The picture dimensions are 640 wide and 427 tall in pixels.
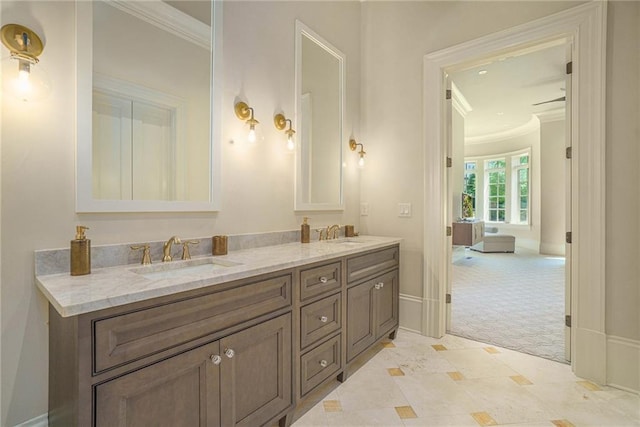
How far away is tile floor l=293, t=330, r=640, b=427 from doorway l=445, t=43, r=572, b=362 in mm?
386

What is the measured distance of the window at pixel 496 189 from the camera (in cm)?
914

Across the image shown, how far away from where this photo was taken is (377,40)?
315 cm

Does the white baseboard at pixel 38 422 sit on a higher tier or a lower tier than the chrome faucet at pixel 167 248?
lower

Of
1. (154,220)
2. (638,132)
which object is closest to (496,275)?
(638,132)

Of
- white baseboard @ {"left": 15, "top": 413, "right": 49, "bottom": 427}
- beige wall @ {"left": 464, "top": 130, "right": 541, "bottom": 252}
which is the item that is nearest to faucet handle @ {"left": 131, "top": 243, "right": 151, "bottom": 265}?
white baseboard @ {"left": 15, "top": 413, "right": 49, "bottom": 427}

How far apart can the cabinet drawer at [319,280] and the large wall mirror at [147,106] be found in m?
0.72

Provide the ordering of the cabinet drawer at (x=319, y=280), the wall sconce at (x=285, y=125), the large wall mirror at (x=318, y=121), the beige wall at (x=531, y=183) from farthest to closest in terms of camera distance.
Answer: the beige wall at (x=531, y=183) → the large wall mirror at (x=318, y=121) → the wall sconce at (x=285, y=125) → the cabinet drawer at (x=319, y=280)

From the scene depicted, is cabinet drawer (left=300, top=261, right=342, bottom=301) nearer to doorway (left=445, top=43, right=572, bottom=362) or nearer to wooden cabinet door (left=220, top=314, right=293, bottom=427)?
wooden cabinet door (left=220, top=314, right=293, bottom=427)

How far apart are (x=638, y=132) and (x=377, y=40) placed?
223cm

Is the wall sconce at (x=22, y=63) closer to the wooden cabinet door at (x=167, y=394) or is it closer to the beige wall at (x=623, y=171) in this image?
the wooden cabinet door at (x=167, y=394)

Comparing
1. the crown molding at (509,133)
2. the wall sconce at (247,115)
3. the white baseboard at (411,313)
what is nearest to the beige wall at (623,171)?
the white baseboard at (411,313)

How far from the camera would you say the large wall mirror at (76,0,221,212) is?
1.43m

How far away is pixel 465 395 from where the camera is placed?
75.5 inches

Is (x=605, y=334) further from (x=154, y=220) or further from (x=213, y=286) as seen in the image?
(x=154, y=220)
